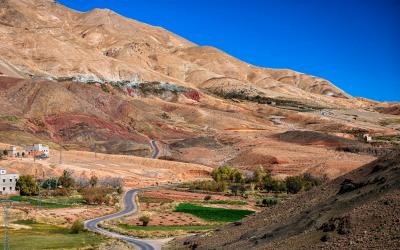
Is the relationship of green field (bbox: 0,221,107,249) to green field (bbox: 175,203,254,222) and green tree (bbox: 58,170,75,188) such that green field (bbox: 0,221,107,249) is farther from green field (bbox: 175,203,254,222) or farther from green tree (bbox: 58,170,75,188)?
green tree (bbox: 58,170,75,188)

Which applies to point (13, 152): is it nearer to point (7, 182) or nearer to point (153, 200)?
point (7, 182)

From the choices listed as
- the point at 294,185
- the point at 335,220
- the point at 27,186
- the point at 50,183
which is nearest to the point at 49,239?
the point at 335,220

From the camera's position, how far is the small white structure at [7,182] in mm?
90375

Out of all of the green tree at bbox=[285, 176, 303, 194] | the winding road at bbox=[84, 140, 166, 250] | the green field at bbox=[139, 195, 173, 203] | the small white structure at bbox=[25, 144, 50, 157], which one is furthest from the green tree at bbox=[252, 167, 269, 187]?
the small white structure at bbox=[25, 144, 50, 157]

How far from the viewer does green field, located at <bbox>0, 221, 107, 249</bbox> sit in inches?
1812

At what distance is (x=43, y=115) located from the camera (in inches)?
6260

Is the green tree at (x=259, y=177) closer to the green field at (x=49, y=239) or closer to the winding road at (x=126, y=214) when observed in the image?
the winding road at (x=126, y=214)

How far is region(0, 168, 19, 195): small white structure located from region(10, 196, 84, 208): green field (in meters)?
4.47

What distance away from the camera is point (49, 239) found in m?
50.1

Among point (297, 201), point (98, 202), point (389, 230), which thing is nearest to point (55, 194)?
point (98, 202)

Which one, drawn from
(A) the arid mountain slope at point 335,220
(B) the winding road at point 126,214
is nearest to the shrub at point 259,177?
(B) the winding road at point 126,214

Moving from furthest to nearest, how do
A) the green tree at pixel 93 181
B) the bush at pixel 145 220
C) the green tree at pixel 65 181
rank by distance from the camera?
the green tree at pixel 93 181
the green tree at pixel 65 181
the bush at pixel 145 220

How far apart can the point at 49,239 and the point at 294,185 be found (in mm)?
56201

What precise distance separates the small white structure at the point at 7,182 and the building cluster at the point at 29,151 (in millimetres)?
23657
